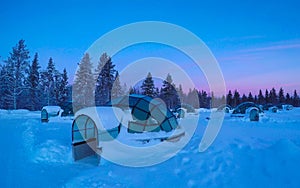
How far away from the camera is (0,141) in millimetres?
11398

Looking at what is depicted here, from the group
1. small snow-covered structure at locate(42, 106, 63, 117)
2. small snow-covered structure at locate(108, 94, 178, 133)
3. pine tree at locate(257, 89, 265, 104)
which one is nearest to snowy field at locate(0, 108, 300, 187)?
small snow-covered structure at locate(108, 94, 178, 133)

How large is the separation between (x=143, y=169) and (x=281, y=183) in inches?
152

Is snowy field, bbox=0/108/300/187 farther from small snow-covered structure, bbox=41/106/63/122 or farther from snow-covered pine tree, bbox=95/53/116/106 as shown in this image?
snow-covered pine tree, bbox=95/53/116/106

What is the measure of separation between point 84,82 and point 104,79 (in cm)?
383

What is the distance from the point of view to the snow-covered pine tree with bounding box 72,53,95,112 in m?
41.3

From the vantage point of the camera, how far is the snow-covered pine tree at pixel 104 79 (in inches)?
1690

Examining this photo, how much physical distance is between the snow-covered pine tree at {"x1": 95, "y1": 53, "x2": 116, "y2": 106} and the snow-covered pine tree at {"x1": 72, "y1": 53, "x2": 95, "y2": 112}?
53.3 inches

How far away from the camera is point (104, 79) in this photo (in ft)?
141

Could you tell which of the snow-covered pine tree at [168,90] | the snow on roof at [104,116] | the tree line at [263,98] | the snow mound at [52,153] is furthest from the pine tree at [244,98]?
the snow mound at [52,153]

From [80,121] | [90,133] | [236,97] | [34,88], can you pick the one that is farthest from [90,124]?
[236,97]

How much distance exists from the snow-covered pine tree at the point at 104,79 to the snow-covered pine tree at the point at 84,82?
4.44 feet

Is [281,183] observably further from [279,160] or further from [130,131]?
[130,131]

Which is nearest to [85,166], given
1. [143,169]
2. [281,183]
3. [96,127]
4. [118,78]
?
[96,127]

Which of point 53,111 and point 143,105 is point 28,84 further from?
point 143,105
